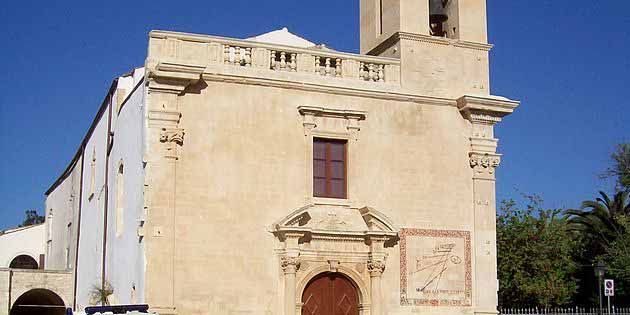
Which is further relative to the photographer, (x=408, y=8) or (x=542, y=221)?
(x=542, y=221)

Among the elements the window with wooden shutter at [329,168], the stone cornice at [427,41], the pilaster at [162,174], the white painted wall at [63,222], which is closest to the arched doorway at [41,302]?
the white painted wall at [63,222]

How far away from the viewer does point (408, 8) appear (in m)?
20.9

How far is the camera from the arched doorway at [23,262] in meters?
41.4

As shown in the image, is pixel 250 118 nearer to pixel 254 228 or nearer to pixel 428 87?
pixel 254 228

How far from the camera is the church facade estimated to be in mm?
18281

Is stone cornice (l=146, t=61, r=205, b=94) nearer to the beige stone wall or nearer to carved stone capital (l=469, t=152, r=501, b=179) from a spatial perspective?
the beige stone wall

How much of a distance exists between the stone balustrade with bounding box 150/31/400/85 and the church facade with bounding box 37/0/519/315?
0.10 feet

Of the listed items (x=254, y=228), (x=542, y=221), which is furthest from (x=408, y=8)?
(x=542, y=221)

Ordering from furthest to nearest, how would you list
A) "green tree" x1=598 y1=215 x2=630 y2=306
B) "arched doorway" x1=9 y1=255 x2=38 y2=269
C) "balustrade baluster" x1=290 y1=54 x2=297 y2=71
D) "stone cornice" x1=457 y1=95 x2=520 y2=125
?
"arched doorway" x1=9 y1=255 x2=38 y2=269, "green tree" x1=598 y1=215 x2=630 y2=306, "stone cornice" x1=457 y1=95 x2=520 y2=125, "balustrade baluster" x1=290 y1=54 x2=297 y2=71

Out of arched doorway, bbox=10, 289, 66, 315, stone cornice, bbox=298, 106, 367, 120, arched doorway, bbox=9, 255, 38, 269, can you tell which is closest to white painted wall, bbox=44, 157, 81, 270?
arched doorway, bbox=9, 255, 38, 269

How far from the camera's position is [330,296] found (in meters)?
19.3

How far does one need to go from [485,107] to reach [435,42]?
187cm

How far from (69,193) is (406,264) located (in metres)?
19.2

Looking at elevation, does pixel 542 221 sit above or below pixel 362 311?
above
